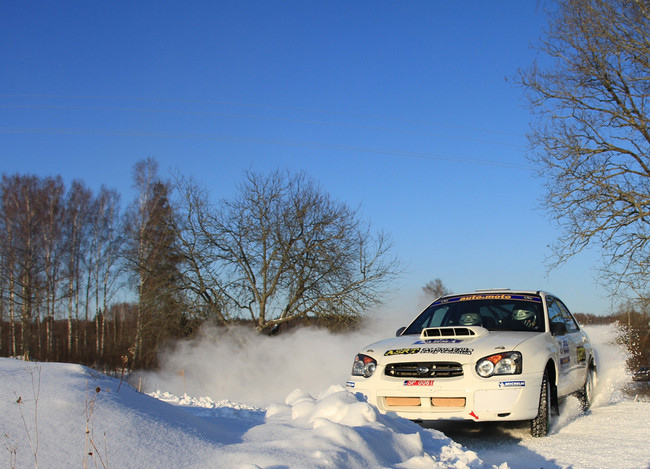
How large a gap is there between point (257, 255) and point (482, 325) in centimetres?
1642

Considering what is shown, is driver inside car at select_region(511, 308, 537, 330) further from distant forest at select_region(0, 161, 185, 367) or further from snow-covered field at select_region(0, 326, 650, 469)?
distant forest at select_region(0, 161, 185, 367)

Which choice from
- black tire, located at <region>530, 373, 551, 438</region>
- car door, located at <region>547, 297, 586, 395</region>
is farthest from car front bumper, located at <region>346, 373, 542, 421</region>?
car door, located at <region>547, 297, 586, 395</region>

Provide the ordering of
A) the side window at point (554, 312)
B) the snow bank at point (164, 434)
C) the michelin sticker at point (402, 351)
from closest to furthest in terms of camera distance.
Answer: the snow bank at point (164, 434)
the michelin sticker at point (402, 351)
the side window at point (554, 312)

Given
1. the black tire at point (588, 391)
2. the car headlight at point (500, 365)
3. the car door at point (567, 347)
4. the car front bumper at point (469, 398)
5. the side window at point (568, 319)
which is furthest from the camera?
the side window at point (568, 319)

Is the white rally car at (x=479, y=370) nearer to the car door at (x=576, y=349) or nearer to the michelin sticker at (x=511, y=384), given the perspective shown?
the michelin sticker at (x=511, y=384)

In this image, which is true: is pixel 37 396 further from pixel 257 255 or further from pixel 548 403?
pixel 257 255

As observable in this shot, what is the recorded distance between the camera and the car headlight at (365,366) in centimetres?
639

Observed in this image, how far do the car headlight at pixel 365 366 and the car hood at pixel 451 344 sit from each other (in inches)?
2.6

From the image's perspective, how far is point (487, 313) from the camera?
7387 mm

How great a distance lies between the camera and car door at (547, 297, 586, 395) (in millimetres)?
6755

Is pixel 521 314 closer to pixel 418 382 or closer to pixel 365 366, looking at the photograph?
pixel 418 382

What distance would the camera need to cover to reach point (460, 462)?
13.1ft

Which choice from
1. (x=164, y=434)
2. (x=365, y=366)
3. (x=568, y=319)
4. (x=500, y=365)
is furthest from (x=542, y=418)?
(x=164, y=434)

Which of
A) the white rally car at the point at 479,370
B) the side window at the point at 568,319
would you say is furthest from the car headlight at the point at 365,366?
the side window at the point at 568,319
